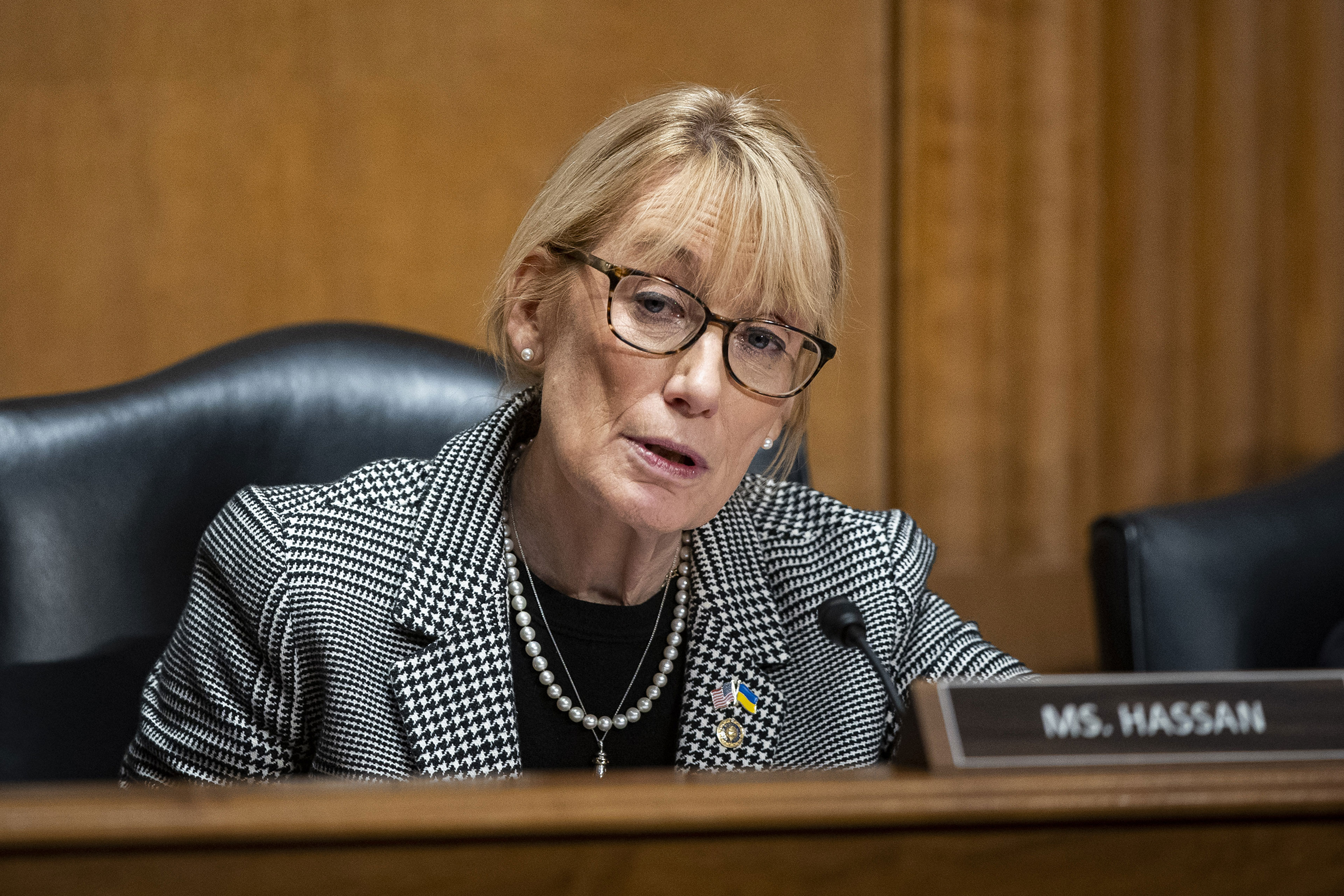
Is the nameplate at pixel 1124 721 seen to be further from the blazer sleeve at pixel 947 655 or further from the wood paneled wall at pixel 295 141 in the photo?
the wood paneled wall at pixel 295 141

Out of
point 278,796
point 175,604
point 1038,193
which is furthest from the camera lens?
point 1038,193

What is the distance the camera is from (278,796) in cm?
52

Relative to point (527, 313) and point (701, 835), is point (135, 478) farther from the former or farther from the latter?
point (701, 835)

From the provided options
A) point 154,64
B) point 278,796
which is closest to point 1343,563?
point 278,796

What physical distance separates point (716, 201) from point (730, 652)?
1.42 ft

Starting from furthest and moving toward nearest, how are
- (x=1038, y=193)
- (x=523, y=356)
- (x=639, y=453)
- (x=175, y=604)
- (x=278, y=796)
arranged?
(x=1038, y=193) < (x=175, y=604) < (x=523, y=356) < (x=639, y=453) < (x=278, y=796)

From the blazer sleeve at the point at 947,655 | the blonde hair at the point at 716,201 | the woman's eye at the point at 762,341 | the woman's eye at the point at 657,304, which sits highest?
the blonde hair at the point at 716,201

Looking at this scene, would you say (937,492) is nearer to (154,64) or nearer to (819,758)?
(819,758)

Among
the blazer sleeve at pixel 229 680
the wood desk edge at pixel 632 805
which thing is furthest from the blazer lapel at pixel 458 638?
the wood desk edge at pixel 632 805

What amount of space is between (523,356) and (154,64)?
130 centimetres

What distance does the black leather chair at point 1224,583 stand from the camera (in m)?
1.37

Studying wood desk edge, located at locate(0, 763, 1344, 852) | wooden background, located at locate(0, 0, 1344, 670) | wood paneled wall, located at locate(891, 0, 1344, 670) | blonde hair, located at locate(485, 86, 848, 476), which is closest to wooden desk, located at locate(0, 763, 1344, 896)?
wood desk edge, located at locate(0, 763, 1344, 852)

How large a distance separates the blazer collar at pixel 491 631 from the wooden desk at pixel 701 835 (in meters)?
0.46

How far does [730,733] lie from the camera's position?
109cm
